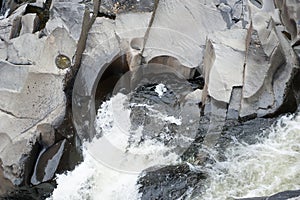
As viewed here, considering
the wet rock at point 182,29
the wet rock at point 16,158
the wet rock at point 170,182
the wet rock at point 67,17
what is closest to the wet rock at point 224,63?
the wet rock at point 182,29

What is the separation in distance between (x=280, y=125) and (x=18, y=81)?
12.3 feet

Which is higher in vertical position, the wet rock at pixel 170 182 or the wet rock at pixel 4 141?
the wet rock at pixel 4 141

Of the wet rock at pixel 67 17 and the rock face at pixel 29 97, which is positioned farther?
the wet rock at pixel 67 17

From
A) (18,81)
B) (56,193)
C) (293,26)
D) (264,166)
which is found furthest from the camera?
(293,26)

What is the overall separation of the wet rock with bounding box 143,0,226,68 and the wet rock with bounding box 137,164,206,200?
1.79 m

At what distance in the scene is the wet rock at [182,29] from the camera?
26.6 ft

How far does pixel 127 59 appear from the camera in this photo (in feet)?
26.4

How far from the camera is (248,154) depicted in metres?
6.91

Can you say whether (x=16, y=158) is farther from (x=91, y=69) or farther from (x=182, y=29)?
(x=182, y=29)

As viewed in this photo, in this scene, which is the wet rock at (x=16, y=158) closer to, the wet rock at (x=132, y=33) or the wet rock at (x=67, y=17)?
the wet rock at (x=67, y=17)

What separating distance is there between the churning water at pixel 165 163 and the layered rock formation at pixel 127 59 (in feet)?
0.90

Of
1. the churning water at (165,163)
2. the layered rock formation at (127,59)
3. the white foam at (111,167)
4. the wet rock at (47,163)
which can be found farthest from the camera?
the layered rock formation at (127,59)

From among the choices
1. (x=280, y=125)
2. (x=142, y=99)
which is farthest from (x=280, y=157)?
(x=142, y=99)

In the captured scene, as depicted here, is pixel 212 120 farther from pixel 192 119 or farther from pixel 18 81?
pixel 18 81
